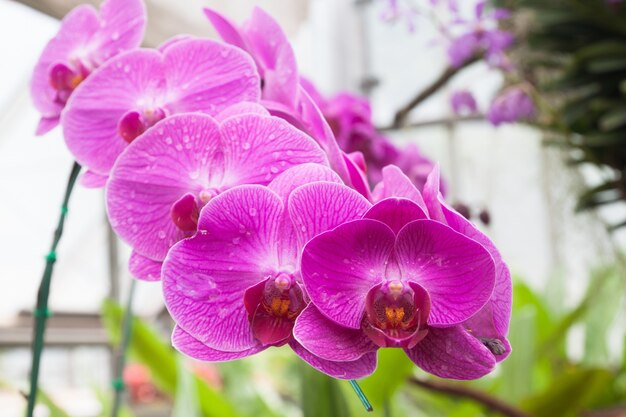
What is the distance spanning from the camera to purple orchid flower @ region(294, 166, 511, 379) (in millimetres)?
173

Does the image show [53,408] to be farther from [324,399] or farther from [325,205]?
[325,205]

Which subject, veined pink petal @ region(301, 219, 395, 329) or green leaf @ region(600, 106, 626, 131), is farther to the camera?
green leaf @ region(600, 106, 626, 131)

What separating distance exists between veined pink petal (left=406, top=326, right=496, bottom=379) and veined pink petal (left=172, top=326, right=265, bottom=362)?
0.15 ft

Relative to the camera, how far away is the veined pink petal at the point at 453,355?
0.18 metres

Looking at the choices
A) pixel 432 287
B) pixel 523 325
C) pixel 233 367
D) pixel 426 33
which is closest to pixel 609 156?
pixel 523 325

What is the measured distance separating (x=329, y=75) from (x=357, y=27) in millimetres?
292

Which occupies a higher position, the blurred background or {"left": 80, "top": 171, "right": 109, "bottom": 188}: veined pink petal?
{"left": 80, "top": 171, "right": 109, "bottom": 188}: veined pink petal

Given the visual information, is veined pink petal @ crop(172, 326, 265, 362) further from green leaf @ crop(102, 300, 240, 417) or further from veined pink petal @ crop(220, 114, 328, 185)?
green leaf @ crop(102, 300, 240, 417)

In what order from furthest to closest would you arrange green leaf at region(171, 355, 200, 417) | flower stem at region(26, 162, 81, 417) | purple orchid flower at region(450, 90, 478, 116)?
purple orchid flower at region(450, 90, 478, 116), green leaf at region(171, 355, 200, 417), flower stem at region(26, 162, 81, 417)

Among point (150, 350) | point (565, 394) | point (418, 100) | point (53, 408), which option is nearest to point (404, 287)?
point (53, 408)

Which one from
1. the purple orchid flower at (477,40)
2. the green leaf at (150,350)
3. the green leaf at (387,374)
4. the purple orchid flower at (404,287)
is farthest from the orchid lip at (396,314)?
the purple orchid flower at (477,40)

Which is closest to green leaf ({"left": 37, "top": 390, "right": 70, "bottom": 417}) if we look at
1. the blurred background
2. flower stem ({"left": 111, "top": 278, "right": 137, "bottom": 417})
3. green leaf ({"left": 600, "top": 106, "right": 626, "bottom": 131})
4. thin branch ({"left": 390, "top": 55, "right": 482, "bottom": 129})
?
the blurred background

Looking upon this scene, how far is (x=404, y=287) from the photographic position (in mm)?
180

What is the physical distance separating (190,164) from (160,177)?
0.03 ft
